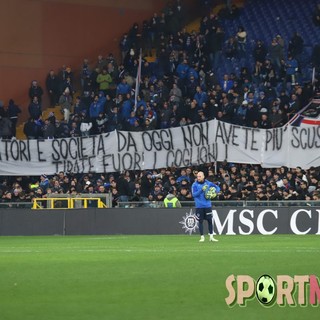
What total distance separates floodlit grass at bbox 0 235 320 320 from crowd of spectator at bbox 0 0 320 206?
1023 centimetres

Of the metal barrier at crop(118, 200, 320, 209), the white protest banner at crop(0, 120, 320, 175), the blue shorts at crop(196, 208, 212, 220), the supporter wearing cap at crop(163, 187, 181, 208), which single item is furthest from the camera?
the white protest banner at crop(0, 120, 320, 175)

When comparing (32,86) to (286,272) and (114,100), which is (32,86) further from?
(286,272)

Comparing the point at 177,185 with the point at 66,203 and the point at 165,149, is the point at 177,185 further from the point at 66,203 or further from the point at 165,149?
the point at 66,203

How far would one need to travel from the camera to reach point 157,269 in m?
17.8

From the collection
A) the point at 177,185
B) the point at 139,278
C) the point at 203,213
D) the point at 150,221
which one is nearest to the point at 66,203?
the point at 150,221

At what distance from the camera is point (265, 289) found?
38.0 ft

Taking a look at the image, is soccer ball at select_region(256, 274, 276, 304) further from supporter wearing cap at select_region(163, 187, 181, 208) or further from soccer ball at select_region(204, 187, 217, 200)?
A: supporter wearing cap at select_region(163, 187, 181, 208)

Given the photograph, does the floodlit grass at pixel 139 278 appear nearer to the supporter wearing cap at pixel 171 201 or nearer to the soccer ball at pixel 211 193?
→ the soccer ball at pixel 211 193

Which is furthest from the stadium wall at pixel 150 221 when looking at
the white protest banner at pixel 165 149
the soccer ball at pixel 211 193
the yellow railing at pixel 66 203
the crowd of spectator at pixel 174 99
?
the soccer ball at pixel 211 193

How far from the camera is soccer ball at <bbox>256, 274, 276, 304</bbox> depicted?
11500 mm

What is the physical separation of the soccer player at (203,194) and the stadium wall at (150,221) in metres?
5.35

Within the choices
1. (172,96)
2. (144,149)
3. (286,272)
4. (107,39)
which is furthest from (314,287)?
(107,39)

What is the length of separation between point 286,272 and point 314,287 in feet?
16.6

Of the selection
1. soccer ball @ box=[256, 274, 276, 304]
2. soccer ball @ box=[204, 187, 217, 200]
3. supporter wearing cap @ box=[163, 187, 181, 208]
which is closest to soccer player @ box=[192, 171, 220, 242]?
soccer ball @ box=[204, 187, 217, 200]
